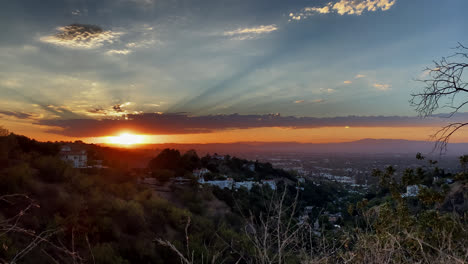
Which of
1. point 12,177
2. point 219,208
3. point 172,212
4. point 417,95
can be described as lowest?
point 219,208

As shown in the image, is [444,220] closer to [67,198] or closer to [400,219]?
[400,219]

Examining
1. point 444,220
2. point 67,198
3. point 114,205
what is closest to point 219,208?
point 114,205

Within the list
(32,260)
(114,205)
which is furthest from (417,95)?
(114,205)

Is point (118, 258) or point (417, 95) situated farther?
point (118, 258)

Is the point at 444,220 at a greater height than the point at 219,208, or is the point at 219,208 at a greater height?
the point at 444,220

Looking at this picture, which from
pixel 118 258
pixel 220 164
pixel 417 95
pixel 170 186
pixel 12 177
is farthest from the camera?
pixel 220 164

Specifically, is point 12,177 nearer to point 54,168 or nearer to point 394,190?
point 54,168

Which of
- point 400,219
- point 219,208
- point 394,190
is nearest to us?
point 400,219

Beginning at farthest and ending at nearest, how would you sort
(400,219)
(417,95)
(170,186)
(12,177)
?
(170,186)
(12,177)
(400,219)
(417,95)

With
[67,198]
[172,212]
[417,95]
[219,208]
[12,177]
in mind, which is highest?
[417,95]
